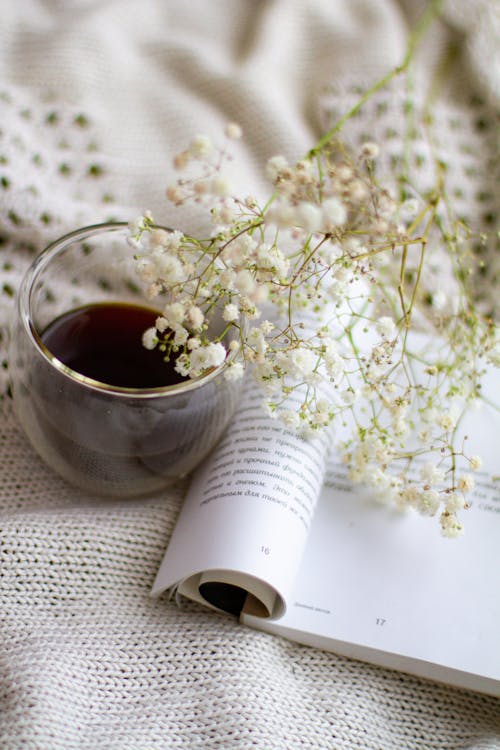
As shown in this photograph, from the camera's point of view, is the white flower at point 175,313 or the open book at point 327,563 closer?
the white flower at point 175,313

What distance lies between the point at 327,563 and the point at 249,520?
10cm

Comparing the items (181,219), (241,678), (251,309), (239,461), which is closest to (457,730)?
(241,678)

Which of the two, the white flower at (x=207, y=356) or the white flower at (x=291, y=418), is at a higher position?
the white flower at (x=291, y=418)

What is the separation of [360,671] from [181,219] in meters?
0.51

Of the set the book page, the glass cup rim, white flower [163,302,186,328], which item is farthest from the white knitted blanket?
white flower [163,302,186,328]

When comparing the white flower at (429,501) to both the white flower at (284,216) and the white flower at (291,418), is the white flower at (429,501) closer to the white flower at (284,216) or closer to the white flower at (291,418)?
the white flower at (291,418)

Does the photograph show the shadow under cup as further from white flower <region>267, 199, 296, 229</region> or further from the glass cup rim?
white flower <region>267, 199, 296, 229</region>

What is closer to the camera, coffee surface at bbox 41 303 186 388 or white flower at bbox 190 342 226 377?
white flower at bbox 190 342 226 377

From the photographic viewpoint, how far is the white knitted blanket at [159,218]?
609mm

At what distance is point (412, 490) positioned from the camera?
62cm

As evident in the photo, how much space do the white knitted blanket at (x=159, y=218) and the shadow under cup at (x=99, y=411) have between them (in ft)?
0.20

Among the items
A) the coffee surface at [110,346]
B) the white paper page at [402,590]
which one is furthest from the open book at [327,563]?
the coffee surface at [110,346]

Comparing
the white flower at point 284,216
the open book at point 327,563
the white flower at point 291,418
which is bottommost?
the open book at point 327,563

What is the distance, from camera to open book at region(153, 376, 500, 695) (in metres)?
0.62
